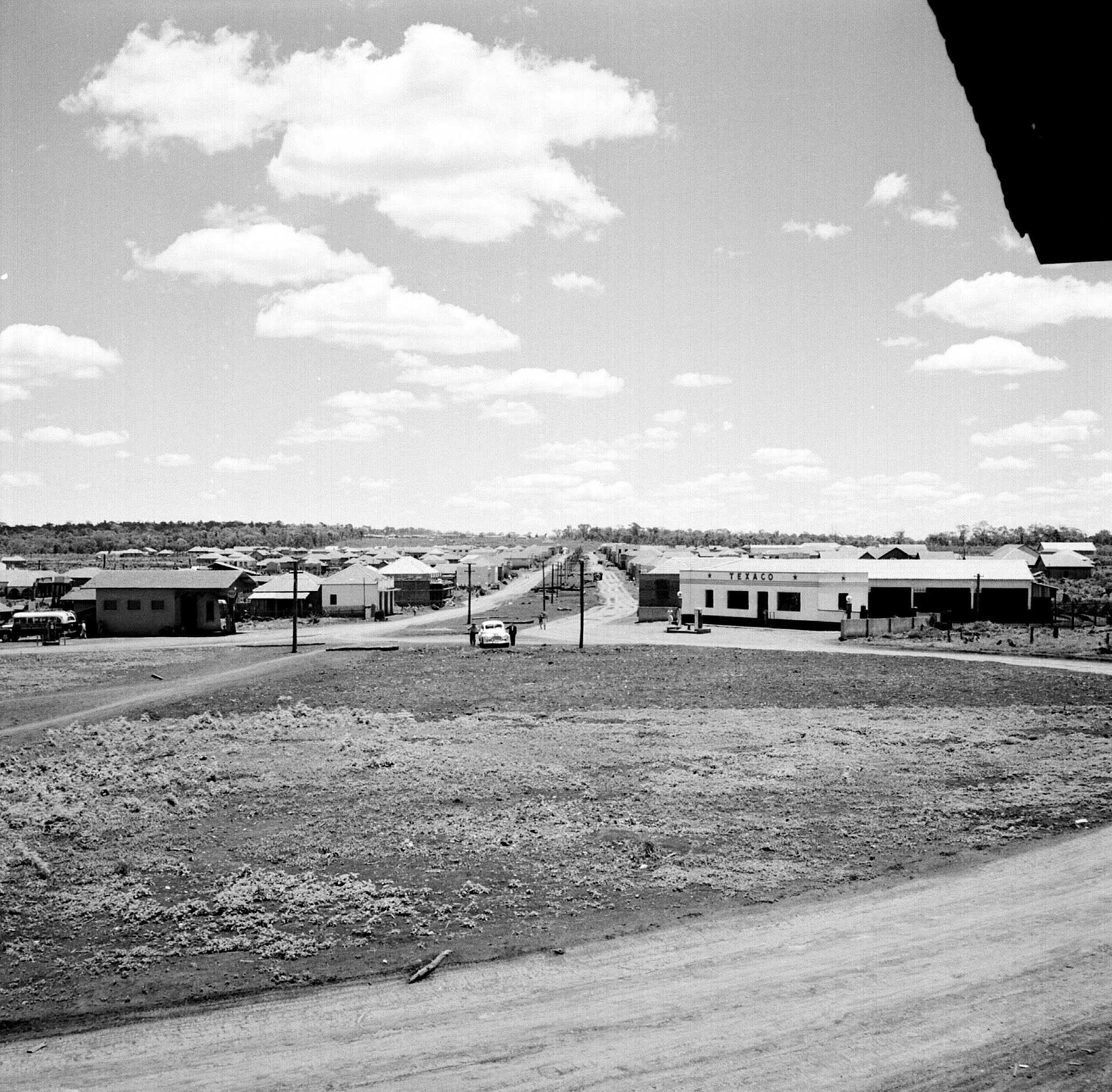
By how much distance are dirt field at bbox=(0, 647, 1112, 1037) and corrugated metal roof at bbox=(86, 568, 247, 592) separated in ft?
111

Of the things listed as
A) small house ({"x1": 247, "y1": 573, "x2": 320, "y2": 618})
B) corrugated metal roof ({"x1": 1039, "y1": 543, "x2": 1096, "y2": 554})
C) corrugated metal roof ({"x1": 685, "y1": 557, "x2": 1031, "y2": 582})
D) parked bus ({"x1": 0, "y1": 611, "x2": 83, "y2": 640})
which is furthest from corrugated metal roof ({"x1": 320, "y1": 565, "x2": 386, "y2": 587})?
corrugated metal roof ({"x1": 1039, "y1": 543, "x2": 1096, "y2": 554})

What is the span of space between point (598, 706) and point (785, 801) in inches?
586

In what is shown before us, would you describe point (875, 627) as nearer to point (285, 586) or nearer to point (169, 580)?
point (285, 586)

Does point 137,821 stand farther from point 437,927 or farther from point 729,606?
point 729,606

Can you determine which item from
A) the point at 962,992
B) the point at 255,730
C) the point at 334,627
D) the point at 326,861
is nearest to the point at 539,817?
the point at 326,861

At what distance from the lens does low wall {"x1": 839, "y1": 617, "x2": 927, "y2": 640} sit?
65125mm

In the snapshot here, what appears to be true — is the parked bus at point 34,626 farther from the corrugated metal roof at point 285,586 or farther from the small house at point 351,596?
the small house at point 351,596

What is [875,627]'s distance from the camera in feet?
216

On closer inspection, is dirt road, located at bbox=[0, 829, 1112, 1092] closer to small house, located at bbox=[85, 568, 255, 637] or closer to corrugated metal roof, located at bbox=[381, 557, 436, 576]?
small house, located at bbox=[85, 568, 255, 637]

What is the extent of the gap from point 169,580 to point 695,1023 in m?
66.8

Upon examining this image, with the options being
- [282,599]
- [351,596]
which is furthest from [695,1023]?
[282,599]

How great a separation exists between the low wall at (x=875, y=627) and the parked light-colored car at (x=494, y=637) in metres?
23.6

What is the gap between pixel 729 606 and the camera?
77438mm

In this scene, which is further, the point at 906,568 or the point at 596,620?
the point at 596,620
